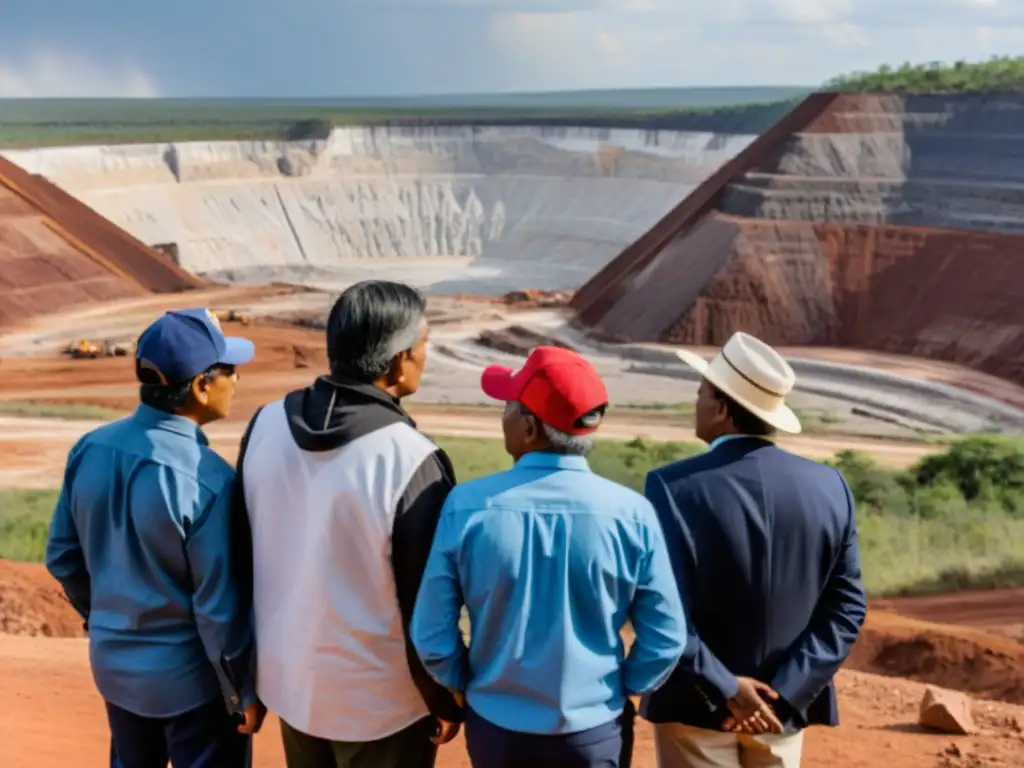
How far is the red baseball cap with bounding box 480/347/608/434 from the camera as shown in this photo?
3.09 meters

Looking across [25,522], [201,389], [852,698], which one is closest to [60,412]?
[25,522]

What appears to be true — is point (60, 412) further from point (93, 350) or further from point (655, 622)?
point (655, 622)

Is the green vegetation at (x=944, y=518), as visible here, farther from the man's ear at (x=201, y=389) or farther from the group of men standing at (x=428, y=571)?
the man's ear at (x=201, y=389)

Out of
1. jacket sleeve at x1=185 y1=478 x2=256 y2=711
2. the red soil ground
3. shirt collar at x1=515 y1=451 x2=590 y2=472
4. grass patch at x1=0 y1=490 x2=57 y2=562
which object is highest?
shirt collar at x1=515 y1=451 x2=590 y2=472

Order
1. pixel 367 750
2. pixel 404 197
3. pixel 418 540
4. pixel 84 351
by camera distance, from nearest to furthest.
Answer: pixel 418 540, pixel 367 750, pixel 84 351, pixel 404 197

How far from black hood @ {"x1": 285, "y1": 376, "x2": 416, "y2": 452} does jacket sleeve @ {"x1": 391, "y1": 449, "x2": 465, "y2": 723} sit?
0.19 metres

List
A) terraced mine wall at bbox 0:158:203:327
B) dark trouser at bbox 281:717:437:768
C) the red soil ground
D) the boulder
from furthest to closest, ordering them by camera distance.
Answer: terraced mine wall at bbox 0:158:203:327, the boulder, the red soil ground, dark trouser at bbox 281:717:437:768

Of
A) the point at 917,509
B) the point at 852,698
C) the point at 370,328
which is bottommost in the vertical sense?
the point at 917,509

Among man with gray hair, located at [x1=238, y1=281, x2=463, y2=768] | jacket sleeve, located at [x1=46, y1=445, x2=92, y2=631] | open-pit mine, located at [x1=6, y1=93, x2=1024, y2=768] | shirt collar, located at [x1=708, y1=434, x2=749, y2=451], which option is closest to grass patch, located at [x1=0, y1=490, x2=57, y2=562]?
open-pit mine, located at [x1=6, y1=93, x2=1024, y2=768]

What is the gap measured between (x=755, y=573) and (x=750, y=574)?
0.02 metres

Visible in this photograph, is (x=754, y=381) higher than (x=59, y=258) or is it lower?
higher

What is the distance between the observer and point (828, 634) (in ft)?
11.9

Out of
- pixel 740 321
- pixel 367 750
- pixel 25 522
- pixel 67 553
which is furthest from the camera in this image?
Result: pixel 740 321

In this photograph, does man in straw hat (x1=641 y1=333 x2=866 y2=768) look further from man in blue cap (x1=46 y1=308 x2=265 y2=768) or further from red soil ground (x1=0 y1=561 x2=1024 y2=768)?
red soil ground (x1=0 y1=561 x2=1024 y2=768)
